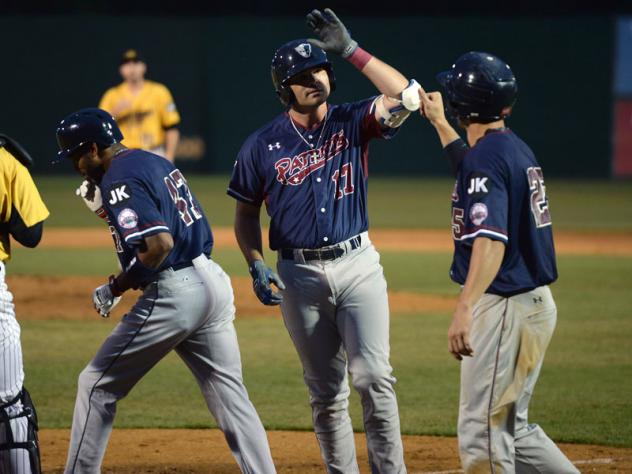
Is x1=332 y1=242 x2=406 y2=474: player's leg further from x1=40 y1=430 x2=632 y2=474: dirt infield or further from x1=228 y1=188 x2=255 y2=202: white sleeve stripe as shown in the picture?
x1=40 y1=430 x2=632 y2=474: dirt infield

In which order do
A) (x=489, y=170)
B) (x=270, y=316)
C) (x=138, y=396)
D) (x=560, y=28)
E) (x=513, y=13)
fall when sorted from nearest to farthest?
(x=489, y=170) → (x=138, y=396) → (x=270, y=316) → (x=560, y=28) → (x=513, y=13)

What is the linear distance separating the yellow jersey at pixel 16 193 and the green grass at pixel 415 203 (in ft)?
47.7

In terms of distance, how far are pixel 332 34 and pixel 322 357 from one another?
1.48 m

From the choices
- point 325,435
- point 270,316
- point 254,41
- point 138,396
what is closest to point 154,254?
point 325,435

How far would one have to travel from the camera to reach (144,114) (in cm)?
1238

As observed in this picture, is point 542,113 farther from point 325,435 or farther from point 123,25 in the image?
point 325,435

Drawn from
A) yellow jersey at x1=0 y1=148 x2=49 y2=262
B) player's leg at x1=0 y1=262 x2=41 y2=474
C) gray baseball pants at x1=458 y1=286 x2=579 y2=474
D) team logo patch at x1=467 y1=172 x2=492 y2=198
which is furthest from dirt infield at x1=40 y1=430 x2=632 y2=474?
team logo patch at x1=467 y1=172 x2=492 y2=198

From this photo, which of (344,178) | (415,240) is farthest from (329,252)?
(415,240)

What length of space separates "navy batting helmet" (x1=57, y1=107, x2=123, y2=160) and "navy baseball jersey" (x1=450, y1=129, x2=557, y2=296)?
148 centimetres

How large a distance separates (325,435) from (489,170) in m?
1.57

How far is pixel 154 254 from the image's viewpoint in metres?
4.43

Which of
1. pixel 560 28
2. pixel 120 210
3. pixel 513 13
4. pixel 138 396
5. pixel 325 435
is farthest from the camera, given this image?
pixel 513 13

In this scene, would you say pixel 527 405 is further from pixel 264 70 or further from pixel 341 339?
pixel 264 70

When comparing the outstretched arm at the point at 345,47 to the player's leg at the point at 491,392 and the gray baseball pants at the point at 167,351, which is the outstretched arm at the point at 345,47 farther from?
the player's leg at the point at 491,392
